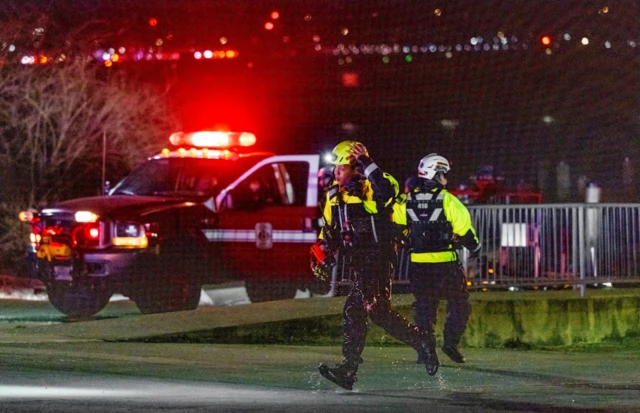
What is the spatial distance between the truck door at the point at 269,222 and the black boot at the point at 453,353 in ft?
13.8

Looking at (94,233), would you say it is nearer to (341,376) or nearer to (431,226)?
(431,226)

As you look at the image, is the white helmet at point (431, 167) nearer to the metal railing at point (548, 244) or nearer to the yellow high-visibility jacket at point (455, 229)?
the yellow high-visibility jacket at point (455, 229)

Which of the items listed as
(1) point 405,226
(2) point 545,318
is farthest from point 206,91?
(1) point 405,226

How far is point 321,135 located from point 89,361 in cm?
2176

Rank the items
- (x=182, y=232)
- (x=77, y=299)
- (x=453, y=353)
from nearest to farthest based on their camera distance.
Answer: (x=453, y=353) → (x=182, y=232) → (x=77, y=299)

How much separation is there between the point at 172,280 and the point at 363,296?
5.57 m

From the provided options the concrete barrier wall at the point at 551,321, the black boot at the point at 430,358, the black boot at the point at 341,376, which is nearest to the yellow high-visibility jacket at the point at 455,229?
the black boot at the point at 430,358

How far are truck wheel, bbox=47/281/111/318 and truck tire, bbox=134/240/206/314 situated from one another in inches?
17.8

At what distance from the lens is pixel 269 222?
539 inches

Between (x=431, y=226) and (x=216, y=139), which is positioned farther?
(x=216, y=139)

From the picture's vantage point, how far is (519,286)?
521 inches

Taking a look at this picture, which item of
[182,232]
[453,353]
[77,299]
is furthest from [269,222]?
[453,353]

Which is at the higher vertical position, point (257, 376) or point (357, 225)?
point (357, 225)

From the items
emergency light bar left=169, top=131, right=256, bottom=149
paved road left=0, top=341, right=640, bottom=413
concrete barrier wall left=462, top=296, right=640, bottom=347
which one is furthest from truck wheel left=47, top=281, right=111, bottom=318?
concrete barrier wall left=462, top=296, right=640, bottom=347
